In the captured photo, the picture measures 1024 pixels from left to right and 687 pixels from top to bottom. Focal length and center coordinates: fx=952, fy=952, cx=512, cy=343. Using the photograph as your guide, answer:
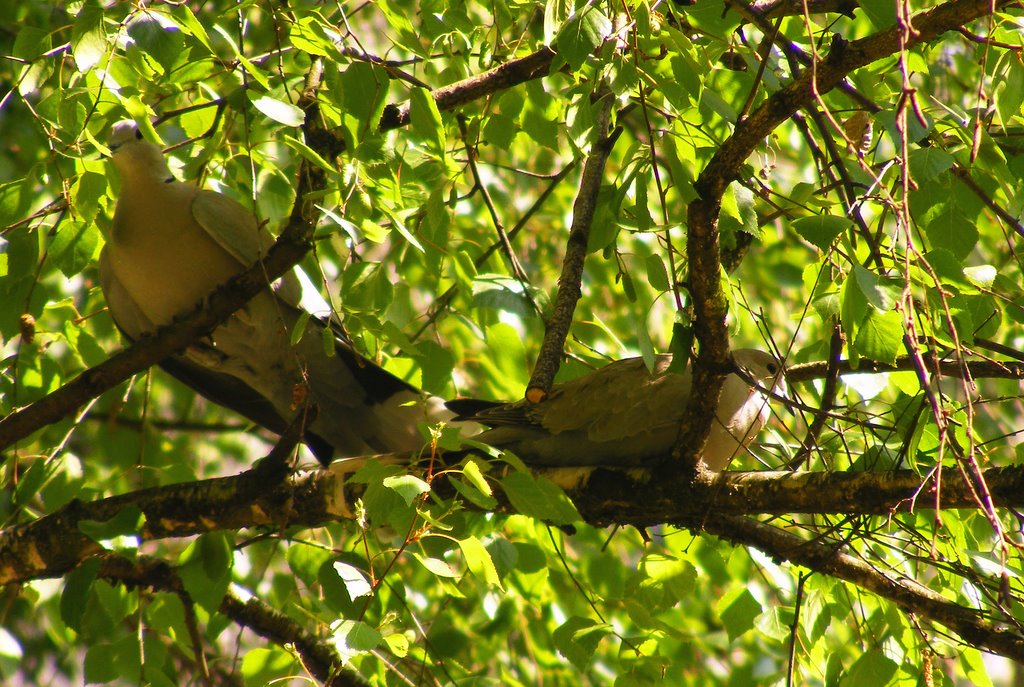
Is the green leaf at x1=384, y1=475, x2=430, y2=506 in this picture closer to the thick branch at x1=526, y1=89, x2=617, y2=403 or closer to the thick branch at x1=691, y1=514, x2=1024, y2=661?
the thick branch at x1=526, y1=89, x2=617, y2=403

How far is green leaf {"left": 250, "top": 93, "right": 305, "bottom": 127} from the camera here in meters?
1.41

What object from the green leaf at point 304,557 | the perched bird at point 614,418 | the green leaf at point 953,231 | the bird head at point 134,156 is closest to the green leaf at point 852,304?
the green leaf at point 953,231

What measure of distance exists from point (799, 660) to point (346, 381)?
4.87ft

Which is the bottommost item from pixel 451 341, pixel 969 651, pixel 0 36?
pixel 969 651

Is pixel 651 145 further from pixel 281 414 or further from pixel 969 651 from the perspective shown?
pixel 281 414

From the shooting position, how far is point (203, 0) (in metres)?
2.59

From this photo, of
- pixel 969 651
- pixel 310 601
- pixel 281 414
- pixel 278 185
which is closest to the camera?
pixel 969 651

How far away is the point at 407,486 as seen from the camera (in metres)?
1.29

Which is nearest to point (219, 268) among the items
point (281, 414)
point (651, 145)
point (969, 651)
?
point (281, 414)

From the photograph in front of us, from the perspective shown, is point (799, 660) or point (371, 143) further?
point (799, 660)

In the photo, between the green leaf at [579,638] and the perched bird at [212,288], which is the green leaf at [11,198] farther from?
the green leaf at [579,638]

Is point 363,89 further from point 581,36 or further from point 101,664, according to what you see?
point 101,664

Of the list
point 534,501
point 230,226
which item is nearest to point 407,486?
point 534,501

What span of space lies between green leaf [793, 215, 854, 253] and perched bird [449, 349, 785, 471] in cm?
88
